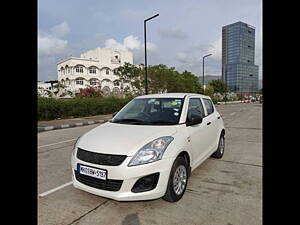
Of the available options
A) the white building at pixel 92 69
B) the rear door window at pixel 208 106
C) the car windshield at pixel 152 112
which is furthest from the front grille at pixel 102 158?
the white building at pixel 92 69

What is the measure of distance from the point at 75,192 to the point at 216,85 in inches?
2424

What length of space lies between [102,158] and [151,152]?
0.63 meters

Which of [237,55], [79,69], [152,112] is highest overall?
[79,69]

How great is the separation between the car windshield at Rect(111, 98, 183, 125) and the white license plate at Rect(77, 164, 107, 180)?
3.74ft

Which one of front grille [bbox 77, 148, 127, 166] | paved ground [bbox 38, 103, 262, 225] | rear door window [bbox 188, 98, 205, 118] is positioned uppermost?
rear door window [bbox 188, 98, 205, 118]

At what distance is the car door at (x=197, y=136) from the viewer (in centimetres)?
356

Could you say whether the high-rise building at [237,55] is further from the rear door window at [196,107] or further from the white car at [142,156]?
the white car at [142,156]

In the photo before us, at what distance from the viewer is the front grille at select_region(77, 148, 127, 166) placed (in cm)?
272

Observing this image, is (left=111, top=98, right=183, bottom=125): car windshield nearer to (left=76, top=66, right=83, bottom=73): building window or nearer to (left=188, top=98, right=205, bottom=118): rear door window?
(left=188, top=98, right=205, bottom=118): rear door window

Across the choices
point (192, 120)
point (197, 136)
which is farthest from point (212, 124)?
point (192, 120)

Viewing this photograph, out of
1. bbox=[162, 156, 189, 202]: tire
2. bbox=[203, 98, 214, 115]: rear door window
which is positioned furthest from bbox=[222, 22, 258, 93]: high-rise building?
bbox=[162, 156, 189, 202]: tire

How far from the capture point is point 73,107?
637 inches

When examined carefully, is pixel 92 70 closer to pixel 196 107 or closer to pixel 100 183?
pixel 196 107
